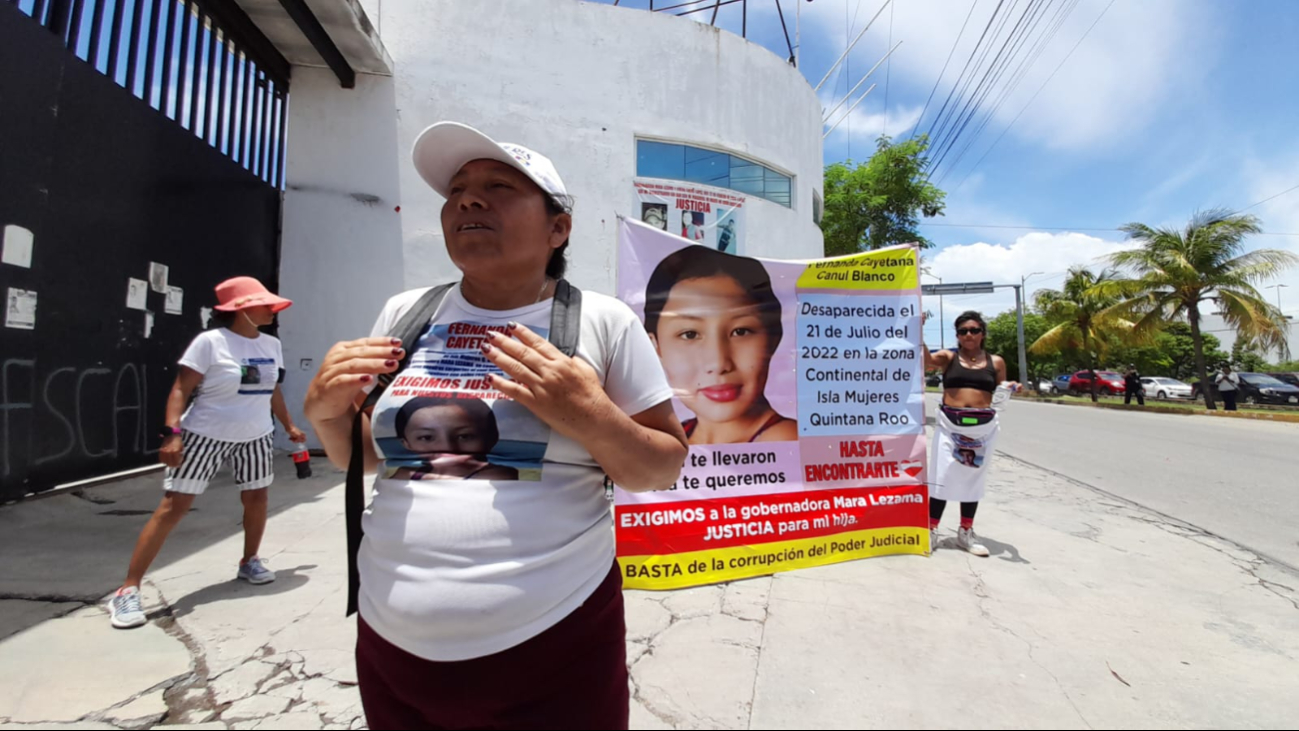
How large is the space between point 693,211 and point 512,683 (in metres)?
8.09

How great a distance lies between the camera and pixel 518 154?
127 cm

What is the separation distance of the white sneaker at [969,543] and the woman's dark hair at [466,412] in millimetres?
4017

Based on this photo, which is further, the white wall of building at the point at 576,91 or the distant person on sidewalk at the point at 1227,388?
the distant person on sidewalk at the point at 1227,388

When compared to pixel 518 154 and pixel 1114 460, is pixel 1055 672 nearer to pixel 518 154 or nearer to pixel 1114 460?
pixel 518 154

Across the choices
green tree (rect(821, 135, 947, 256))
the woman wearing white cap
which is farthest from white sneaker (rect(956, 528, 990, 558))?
green tree (rect(821, 135, 947, 256))

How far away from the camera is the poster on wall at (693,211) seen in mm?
8453

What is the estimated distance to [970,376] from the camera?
14.3 feet

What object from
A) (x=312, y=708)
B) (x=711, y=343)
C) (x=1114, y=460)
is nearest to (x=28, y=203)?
(x=312, y=708)

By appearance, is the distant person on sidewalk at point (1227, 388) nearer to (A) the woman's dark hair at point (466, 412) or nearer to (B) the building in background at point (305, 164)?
(B) the building in background at point (305, 164)

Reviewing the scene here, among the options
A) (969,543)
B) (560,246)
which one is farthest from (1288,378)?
(560,246)

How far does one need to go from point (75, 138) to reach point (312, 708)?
5.43 meters

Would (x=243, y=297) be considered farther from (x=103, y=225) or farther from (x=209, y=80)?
(x=209, y=80)

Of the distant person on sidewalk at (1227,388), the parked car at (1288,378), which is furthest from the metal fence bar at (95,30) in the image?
the parked car at (1288,378)

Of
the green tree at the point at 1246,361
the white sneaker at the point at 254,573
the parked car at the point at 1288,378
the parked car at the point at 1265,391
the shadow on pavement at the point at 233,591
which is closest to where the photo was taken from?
the shadow on pavement at the point at 233,591
